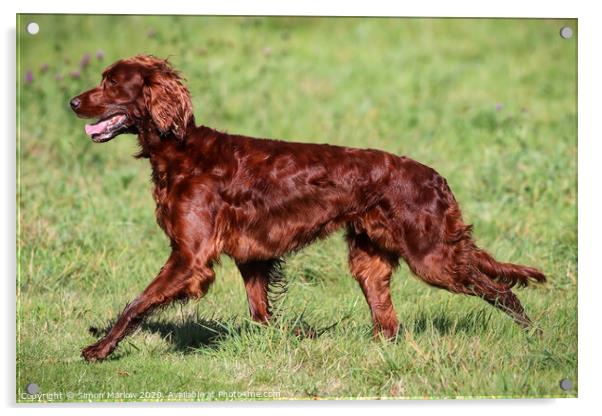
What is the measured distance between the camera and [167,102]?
15.2 feet

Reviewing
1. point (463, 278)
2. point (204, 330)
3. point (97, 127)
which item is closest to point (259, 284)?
point (204, 330)

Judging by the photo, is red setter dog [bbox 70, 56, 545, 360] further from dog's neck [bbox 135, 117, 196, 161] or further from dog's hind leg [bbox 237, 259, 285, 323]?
dog's hind leg [bbox 237, 259, 285, 323]

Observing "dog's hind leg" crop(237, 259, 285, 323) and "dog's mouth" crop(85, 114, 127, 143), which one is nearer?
"dog's mouth" crop(85, 114, 127, 143)

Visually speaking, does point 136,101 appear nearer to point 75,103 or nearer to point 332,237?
point 75,103

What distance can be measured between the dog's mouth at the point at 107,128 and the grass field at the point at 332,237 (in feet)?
1.51

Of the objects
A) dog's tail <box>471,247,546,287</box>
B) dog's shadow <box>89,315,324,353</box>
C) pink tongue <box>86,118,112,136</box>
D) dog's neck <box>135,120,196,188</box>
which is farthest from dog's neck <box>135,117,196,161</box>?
dog's tail <box>471,247,546,287</box>

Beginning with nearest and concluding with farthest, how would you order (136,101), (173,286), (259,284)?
(173,286), (136,101), (259,284)

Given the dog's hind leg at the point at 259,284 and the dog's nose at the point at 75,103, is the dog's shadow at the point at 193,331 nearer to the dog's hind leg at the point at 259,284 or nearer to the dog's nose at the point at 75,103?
the dog's hind leg at the point at 259,284

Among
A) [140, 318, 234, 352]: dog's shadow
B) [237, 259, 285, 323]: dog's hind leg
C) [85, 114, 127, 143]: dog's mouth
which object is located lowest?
[140, 318, 234, 352]: dog's shadow

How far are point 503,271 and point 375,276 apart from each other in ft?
2.08

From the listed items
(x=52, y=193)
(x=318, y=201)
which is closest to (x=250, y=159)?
(x=318, y=201)

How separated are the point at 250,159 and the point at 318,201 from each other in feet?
1.24

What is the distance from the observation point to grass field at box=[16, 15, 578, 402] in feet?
14.8

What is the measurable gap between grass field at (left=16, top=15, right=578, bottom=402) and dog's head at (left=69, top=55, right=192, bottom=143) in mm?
396
